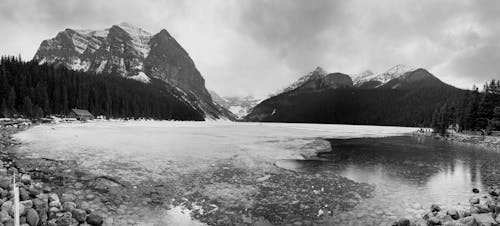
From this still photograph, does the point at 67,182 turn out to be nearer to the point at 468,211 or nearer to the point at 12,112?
the point at 468,211

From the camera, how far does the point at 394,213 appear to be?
14406 mm

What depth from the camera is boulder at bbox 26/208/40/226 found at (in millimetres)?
10136

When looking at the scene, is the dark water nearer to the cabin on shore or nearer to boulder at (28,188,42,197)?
boulder at (28,188,42,197)

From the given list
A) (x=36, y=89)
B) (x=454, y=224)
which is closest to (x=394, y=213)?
(x=454, y=224)

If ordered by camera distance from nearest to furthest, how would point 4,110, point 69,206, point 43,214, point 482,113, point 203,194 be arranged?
point 43,214 → point 69,206 → point 203,194 → point 4,110 → point 482,113

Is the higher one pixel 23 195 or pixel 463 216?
pixel 23 195

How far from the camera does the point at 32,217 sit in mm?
10250

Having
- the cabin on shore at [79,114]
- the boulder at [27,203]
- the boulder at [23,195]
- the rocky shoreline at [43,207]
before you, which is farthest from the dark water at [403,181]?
the cabin on shore at [79,114]

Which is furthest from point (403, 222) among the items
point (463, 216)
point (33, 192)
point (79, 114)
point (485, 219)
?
point (79, 114)

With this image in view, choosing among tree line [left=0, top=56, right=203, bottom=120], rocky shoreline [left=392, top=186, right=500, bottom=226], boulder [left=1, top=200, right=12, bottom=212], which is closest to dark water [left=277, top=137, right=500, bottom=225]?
rocky shoreline [left=392, top=186, right=500, bottom=226]

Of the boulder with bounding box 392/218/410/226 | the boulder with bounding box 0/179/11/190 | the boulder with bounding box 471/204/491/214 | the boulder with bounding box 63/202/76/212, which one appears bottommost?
the boulder with bounding box 392/218/410/226

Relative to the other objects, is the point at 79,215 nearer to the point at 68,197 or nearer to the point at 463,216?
the point at 68,197

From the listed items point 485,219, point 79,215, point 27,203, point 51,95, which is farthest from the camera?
point 51,95

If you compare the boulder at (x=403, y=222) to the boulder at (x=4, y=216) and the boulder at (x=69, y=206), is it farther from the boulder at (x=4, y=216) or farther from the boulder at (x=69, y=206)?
the boulder at (x=4, y=216)
